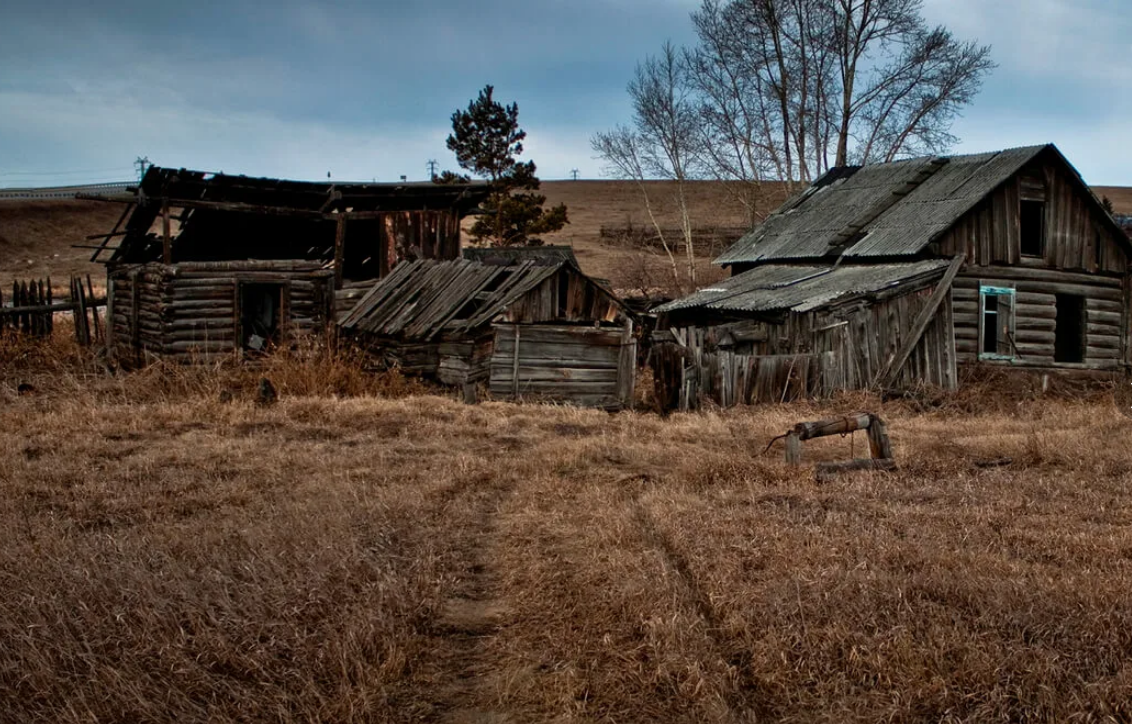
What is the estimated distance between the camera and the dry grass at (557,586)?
14.6 feet

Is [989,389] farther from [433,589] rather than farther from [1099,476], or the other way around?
[433,589]

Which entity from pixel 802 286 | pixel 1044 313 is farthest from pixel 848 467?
pixel 1044 313

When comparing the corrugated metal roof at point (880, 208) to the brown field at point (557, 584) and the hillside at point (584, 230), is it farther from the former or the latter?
the brown field at point (557, 584)

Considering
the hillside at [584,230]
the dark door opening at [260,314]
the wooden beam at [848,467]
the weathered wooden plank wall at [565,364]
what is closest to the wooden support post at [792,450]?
the wooden beam at [848,467]

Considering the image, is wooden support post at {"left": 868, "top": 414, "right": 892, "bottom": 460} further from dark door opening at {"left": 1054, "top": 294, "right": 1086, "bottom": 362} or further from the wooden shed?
dark door opening at {"left": 1054, "top": 294, "right": 1086, "bottom": 362}

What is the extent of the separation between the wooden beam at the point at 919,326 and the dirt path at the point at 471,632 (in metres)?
13.0

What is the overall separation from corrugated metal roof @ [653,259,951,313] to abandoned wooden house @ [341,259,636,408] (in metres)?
2.96

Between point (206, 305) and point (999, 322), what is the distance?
55.4 ft

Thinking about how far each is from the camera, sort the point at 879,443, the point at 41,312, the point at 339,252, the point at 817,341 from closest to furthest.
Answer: the point at 879,443 < the point at 817,341 < the point at 339,252 < the point at 41,312

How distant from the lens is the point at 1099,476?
9.64m

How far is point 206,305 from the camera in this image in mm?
20938

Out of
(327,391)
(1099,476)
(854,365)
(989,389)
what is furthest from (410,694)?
(989,389)

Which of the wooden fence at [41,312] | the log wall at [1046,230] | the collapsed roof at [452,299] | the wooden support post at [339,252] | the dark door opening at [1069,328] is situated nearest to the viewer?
the collapsed roof at [452,299]

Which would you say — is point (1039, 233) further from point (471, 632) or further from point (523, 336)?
point (471, 632)
